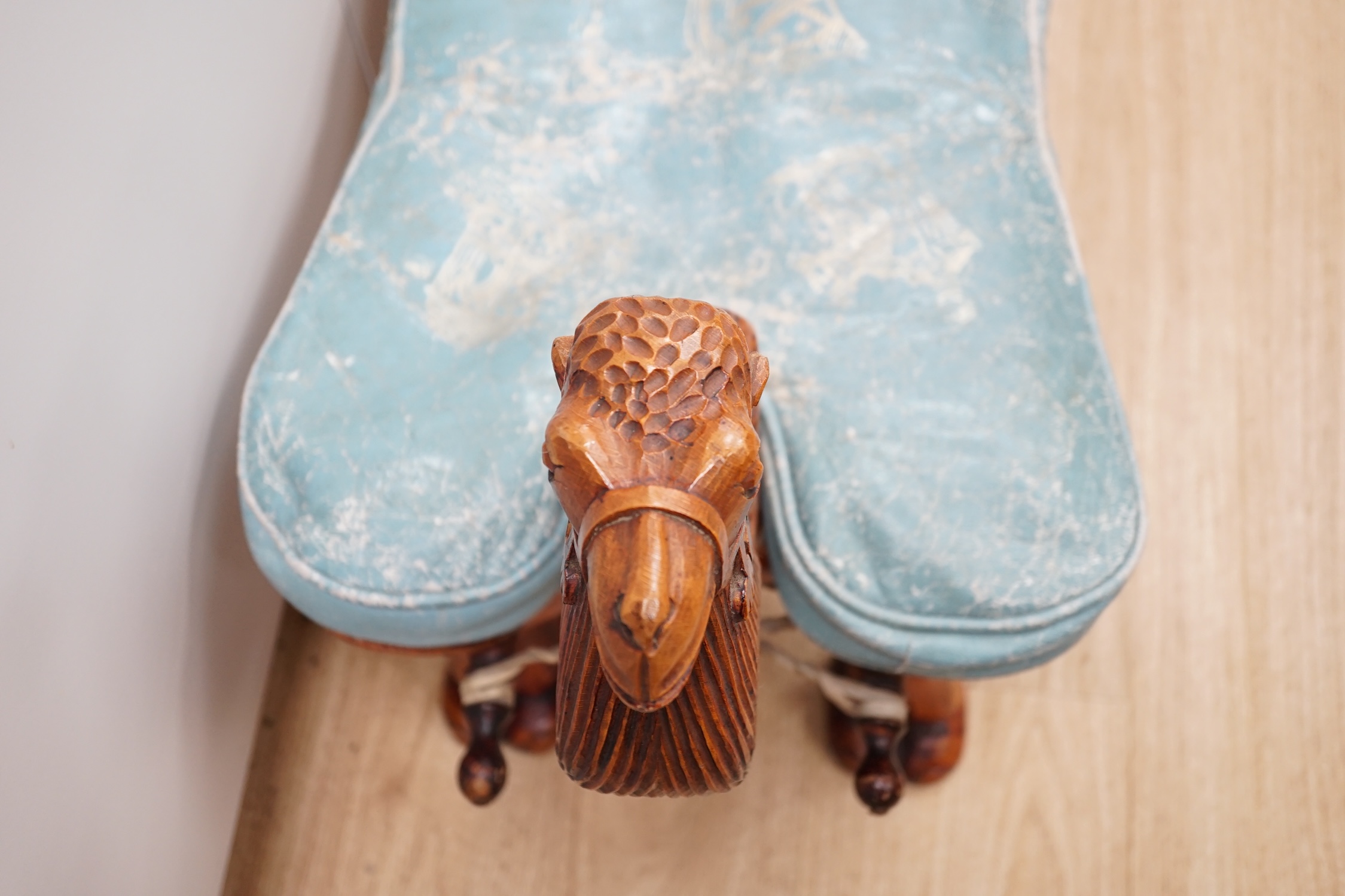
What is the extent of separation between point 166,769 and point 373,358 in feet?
1.05

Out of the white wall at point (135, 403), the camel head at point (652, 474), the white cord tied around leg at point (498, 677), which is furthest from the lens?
the white cord tied around leg at point (498, 677)

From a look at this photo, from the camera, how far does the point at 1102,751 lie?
95 cm

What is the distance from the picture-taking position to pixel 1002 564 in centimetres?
62

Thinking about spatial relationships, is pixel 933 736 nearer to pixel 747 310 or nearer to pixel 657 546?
pixel 747 310

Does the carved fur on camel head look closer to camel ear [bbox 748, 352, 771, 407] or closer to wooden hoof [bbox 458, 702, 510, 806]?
camel ear [bbox 748, 352, 771, 407]

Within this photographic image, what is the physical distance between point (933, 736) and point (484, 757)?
0.38 metres

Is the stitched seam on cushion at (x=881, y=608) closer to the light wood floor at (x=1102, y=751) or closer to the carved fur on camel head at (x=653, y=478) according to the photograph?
the carved fur on camel head at (x=653, y=478)

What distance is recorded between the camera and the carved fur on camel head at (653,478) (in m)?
0.36

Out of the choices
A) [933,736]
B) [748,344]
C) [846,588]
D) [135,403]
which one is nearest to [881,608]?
[846,588]

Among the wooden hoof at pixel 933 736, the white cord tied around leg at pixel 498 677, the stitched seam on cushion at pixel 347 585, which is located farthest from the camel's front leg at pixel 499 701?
the wooden hoof at pixel 933 736

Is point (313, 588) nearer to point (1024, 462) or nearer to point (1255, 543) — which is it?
point (1024, 462)

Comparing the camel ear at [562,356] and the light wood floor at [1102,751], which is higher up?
the camel ear at [562,356]

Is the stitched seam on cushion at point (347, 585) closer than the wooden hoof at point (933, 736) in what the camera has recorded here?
Yes

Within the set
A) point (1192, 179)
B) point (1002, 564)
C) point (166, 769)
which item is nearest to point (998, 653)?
point (1002, 564)
